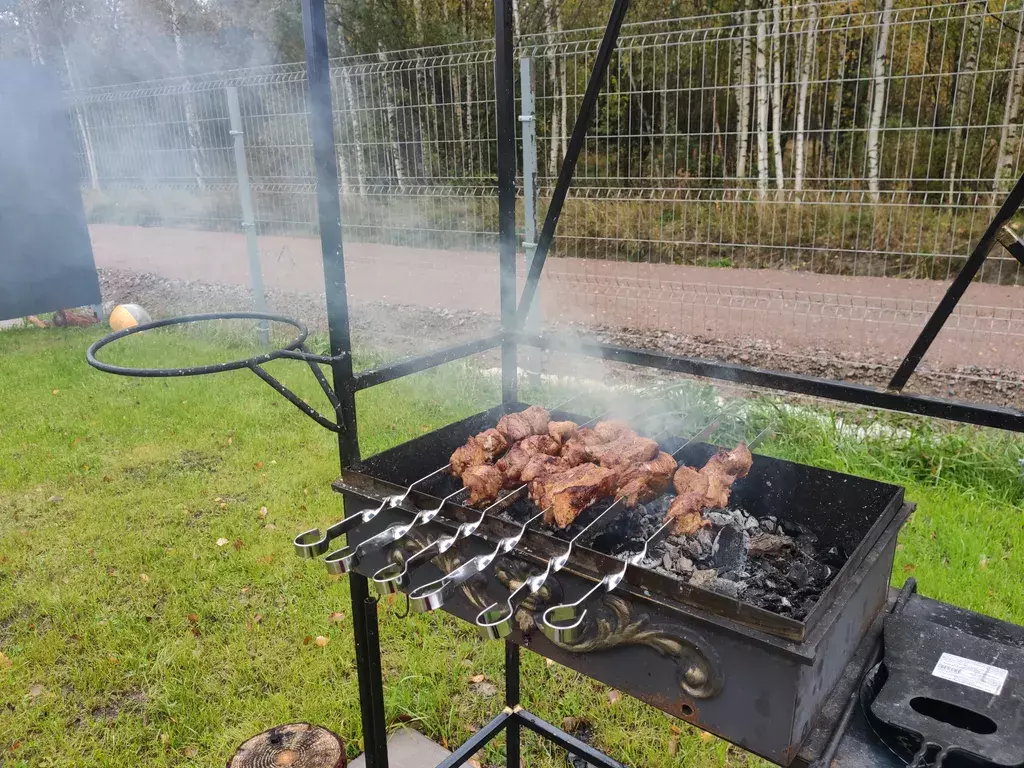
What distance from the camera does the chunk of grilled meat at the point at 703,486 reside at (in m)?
1.64

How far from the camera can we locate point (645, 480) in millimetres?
1748

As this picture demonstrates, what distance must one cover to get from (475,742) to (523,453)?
3.14 feet

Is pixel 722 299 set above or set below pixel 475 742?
above

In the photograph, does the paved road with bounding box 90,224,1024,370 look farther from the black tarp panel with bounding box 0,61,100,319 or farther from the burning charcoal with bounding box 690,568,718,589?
the burning charcoal with bounding box 690,568,718,589

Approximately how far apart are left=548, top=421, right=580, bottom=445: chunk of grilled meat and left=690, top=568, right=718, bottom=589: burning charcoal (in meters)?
0.58

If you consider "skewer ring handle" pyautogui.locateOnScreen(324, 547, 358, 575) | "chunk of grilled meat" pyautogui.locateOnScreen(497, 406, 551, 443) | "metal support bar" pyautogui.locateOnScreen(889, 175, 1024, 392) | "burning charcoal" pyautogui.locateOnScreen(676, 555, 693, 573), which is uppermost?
"metal support bar" pyautogui.locateOnScreen(889, 175, 1024, 392)

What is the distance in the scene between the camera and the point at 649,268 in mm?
5211

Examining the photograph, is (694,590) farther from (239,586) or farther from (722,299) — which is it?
(722,299)

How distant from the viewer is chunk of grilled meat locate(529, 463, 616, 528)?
1.64 m

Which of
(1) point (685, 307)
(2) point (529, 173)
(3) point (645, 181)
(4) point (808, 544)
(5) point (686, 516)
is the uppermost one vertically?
(2) point (529, 173)

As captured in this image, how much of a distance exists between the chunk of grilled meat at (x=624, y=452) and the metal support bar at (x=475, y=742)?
982mm

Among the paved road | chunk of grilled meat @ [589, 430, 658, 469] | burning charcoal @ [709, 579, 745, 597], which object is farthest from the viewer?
the paved road

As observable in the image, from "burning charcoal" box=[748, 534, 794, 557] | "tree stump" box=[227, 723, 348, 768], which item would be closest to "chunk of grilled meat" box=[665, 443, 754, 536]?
"burning charcoal" box=[748, 534, 794, 557]

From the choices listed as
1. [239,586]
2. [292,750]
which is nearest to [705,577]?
[292,750]
